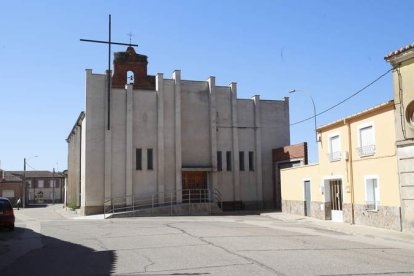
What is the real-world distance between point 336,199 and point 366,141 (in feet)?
14.5

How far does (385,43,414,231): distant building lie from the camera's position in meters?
18.5

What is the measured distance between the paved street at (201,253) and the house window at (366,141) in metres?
3.69

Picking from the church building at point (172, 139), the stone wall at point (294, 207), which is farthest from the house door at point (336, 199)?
the church building at point (172, 139)

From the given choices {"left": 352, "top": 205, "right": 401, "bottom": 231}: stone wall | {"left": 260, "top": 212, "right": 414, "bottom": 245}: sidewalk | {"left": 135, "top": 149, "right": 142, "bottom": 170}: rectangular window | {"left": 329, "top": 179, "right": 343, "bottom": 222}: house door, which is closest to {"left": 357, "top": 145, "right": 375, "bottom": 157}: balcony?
{"left": 352, "top": 205, "right": 401, "bottom": 231}: stone wall

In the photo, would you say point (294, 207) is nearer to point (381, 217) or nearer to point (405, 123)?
point (381, 217)

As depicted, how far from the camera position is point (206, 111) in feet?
122

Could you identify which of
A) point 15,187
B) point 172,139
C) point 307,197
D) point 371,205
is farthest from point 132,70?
point 15,187

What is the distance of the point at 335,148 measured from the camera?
2478cm

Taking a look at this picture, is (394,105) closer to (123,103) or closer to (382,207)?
(382,207)

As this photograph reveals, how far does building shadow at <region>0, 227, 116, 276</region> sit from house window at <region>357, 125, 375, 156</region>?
1280cm

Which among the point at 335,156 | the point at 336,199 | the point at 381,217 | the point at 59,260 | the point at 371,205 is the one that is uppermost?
the point at 335,156

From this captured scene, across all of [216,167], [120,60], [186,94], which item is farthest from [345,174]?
[120,60]

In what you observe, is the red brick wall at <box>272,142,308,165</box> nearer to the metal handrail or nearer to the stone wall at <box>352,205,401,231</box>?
the metal handrail

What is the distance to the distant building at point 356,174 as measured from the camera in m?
20.0
